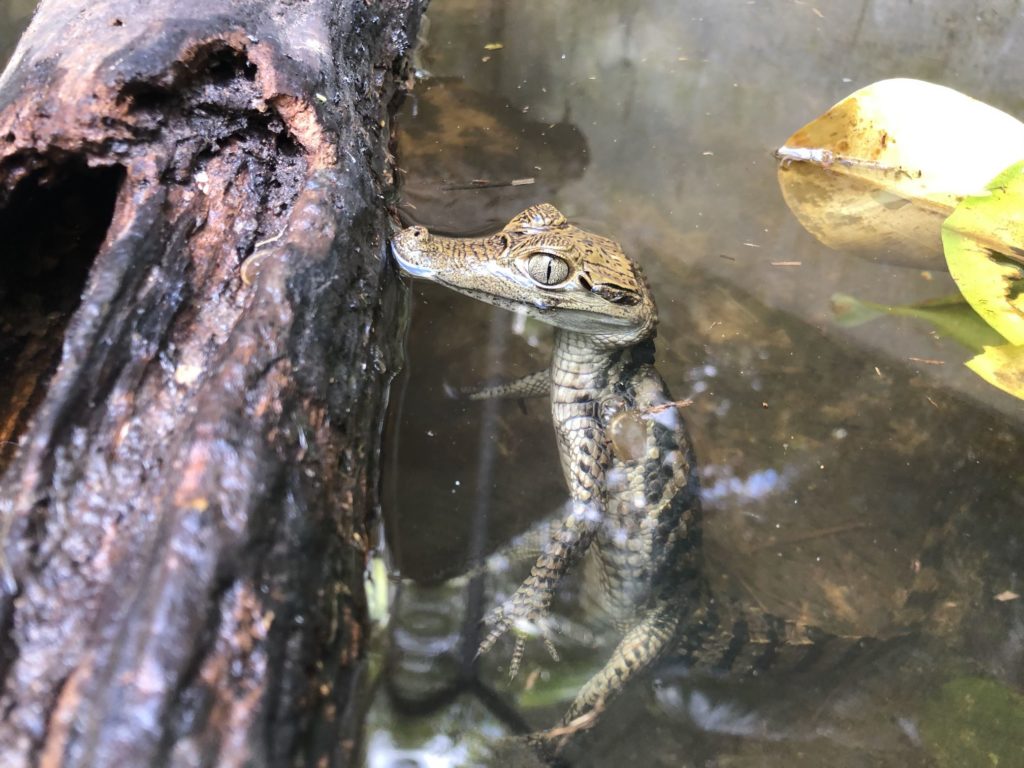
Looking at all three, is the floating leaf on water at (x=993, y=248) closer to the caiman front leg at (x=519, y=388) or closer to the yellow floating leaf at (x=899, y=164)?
the yellow floating leaf at (x=899, y=164)

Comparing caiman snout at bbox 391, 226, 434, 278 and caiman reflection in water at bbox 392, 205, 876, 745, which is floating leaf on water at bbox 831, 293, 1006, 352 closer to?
caiman reflection in water at bbox 392, 205, 876, 745

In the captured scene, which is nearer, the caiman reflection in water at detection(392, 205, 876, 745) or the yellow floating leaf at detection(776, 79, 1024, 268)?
the caiman reflection in water at detection(392, 205, 876, 745)

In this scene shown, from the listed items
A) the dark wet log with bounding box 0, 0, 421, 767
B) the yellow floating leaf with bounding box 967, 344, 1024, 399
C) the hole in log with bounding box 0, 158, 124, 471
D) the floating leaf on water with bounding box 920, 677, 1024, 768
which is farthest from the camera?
the yellow floating leaf with bounding box 967, 344, 1024, 399

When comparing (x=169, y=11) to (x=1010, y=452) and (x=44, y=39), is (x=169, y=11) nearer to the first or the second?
(x=44, y=39)

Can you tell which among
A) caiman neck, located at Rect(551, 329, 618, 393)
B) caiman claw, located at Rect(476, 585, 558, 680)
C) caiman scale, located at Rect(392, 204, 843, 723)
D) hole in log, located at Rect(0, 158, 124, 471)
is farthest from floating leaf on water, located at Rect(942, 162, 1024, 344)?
hole in log, located at Rect(0, 158, 124, 471)

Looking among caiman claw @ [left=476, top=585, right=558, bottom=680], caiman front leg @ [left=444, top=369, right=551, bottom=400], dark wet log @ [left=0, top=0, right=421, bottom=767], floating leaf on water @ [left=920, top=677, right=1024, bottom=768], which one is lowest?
floating leaf on water @ [left=920, top=677, right=1024, bottom=768]

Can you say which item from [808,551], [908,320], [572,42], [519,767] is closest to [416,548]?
[519,767]
